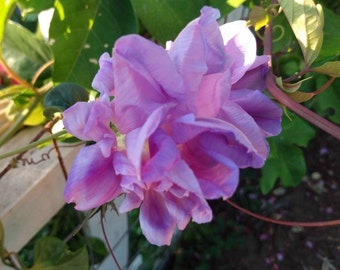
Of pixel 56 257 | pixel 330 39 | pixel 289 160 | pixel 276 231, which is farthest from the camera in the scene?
pixel 276 231

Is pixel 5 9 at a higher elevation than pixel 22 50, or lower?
higher

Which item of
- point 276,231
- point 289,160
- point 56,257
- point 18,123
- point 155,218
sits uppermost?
point 155,218

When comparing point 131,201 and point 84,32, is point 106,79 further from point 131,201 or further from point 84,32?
point 84,32

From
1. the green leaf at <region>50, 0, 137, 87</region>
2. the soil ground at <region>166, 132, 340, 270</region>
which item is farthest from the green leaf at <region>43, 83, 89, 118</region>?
the soil ground at <region>166, 132, 340, 270</region>

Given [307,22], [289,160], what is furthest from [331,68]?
[289,160]

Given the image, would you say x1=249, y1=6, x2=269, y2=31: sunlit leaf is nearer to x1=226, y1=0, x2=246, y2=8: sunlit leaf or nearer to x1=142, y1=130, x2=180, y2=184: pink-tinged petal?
x1=226, y1=0, x2=246, y2=8: sunlit leaf

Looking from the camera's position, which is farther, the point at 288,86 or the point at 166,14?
the point at 166,14

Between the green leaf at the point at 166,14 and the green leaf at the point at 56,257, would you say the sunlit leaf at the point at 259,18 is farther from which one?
the green leaf at the point at 56,257
